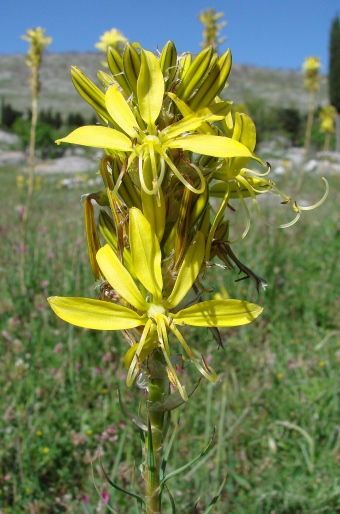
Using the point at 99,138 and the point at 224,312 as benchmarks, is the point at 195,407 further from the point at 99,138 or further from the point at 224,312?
the point at 99,138

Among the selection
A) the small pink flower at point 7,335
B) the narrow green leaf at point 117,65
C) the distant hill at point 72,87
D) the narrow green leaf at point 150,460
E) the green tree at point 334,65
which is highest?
the distant hill at point 72,87

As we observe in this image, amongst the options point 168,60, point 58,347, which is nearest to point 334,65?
point 58,347

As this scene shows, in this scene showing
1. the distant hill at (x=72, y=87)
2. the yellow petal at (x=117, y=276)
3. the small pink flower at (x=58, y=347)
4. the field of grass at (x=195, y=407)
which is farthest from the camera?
the distant hill at (x=72, y=87)

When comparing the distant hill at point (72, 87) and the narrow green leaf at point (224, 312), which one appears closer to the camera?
the narrow green leaf at point (224, 312)

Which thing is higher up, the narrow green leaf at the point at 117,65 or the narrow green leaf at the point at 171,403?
the narrow green leaf at the point at 117,65

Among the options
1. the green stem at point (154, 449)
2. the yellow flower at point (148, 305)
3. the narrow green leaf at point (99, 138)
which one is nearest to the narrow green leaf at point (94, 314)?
the yellow flower at point (148, 305)

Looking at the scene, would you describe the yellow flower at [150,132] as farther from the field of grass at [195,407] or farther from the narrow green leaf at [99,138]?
→ the field of grass at [195,407]

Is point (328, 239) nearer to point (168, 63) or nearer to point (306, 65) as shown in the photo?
point (306, 65)

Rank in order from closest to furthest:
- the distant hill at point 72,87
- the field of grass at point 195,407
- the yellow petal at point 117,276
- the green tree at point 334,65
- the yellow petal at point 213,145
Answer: the yellow petal at point 213,145 < the yellow petal at point 117,276 < the field of grass at point 195,407 < the green tree at point 334,65 < the distant hill at point 72,87
